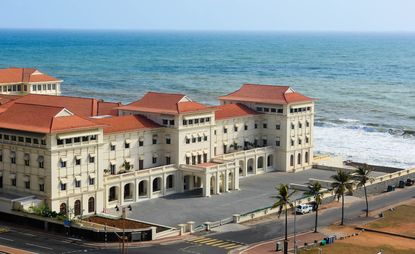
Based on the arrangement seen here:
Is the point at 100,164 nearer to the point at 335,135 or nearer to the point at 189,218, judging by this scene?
the point at 189,218

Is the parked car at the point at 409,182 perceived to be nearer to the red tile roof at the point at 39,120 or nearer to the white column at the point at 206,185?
the white column at the point at 206,185

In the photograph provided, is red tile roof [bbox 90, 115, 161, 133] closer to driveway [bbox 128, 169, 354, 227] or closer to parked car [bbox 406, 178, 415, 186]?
driveway [bbox 128, 169, 354, 227]

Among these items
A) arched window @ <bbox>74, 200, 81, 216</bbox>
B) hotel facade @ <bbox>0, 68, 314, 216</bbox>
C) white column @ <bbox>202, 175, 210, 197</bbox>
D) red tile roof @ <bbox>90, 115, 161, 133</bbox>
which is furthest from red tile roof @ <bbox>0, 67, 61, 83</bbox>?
arched window @ <bbox>74, 200, 81, 216</bbox>

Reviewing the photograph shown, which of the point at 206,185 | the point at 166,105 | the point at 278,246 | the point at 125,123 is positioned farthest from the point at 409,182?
the point at 278,246

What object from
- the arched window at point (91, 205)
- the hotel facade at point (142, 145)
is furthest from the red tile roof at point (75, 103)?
the arched window at point (91, 205)

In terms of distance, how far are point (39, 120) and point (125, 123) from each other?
50.5ft

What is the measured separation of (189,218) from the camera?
97.3 meters

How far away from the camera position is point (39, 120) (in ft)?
315

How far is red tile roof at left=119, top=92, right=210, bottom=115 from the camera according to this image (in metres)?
111

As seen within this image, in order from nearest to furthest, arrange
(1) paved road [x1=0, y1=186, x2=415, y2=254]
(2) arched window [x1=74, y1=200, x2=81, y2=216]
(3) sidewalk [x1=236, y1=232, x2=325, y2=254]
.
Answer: (1) paved road [x1=0, y1=186, x2=415, y2=254] → (3) sidewalk [x1=236, y1=232, x2=325, y2=254] → (2) arched window [x1=74, y1=200, x2=81, y2=216]

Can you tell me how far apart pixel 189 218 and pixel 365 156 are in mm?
64262

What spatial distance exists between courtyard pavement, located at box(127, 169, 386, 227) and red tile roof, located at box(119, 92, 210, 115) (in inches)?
417

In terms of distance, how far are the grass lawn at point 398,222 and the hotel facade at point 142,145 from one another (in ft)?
71.2

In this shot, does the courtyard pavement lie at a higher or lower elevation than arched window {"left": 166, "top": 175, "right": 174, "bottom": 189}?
lower
